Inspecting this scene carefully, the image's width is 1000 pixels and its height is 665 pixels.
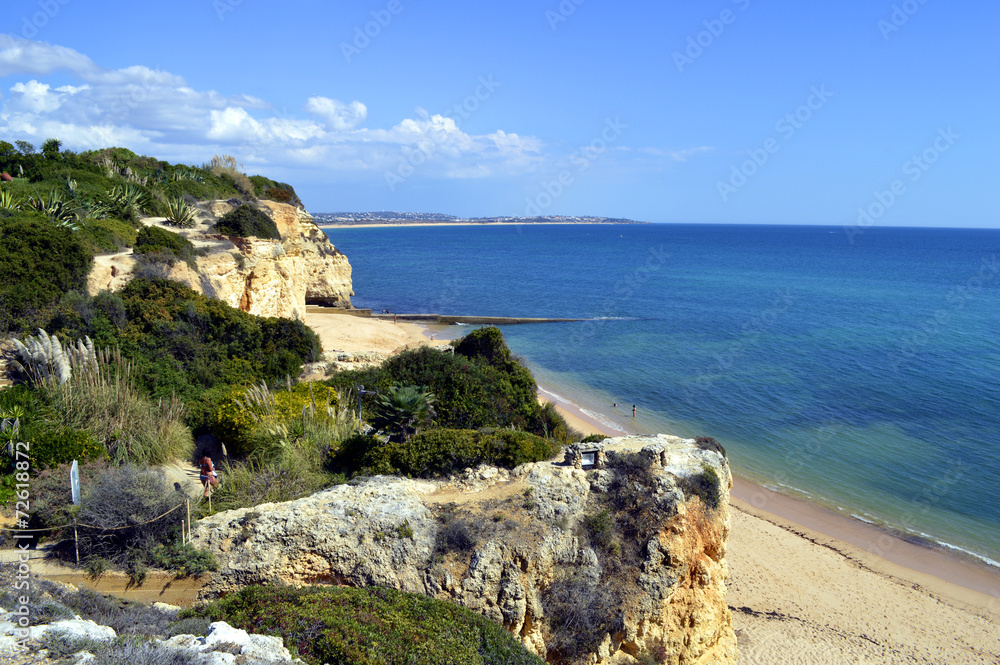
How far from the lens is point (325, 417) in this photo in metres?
11.8

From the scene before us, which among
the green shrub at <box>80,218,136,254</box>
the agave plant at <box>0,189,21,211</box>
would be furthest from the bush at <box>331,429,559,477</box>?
the agave plant at <box>0,189,21,211</box>

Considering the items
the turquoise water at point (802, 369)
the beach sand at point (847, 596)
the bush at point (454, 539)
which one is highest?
the bush at point (454, 539)

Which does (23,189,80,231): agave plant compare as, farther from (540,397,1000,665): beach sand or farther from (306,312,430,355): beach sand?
(540,397,1000,665): beach sand

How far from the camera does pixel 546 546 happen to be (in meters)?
8.12

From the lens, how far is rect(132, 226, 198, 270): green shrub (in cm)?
1842

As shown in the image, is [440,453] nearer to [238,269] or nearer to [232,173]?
[238,269]

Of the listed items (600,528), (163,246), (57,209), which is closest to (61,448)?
(600,528)

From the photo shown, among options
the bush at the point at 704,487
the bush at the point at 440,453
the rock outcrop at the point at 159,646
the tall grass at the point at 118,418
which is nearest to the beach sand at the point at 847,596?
the bush at the point at 704,487

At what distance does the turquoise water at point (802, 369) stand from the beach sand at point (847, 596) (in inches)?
58.8

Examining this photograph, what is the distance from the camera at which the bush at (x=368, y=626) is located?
5684 mm

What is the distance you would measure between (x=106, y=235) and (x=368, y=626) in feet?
61.5

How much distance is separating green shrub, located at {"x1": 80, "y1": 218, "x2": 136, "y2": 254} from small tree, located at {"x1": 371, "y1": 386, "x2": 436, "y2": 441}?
12479 mm

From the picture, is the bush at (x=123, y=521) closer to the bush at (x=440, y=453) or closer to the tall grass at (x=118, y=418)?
the tall grass at (x=118, y=418)

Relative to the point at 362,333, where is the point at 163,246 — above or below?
above
